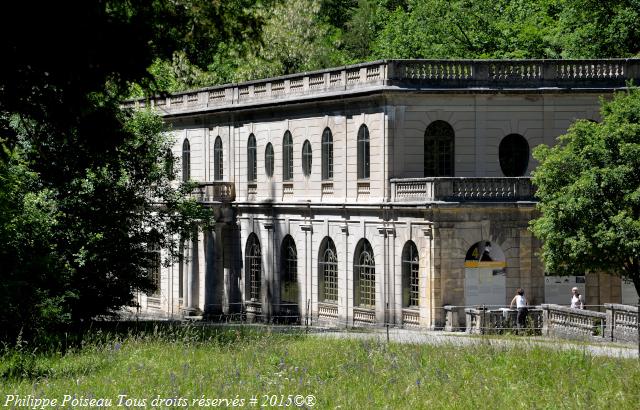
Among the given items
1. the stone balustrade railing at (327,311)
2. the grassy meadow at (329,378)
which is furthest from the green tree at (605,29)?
the grassy meadow at (329,378)

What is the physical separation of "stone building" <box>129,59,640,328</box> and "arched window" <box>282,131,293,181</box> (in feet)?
0.23

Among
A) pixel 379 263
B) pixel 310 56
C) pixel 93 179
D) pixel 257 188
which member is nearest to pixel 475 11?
pixel 310 56

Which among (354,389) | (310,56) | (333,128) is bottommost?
(354,389)

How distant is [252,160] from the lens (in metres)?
63.3

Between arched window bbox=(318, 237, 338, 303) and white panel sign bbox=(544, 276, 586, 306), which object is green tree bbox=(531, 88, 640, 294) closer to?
white panel sign bbox=(544, 276, 586, 306)

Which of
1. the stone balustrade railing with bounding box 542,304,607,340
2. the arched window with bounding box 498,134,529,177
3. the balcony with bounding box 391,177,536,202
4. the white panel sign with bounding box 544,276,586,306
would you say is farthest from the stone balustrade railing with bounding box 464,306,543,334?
the arched window with bounding box 498,134,529,177

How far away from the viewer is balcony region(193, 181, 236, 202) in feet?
209

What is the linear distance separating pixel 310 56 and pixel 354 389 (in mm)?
63460

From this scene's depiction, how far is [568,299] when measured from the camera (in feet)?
165

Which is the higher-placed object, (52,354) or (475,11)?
(475,11)

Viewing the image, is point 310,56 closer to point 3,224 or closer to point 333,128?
point 333,128

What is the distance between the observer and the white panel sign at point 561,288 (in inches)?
1973

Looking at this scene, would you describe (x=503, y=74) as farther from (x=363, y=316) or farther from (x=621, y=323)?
(x=621, y=323)

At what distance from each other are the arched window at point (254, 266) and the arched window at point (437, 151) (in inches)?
484
